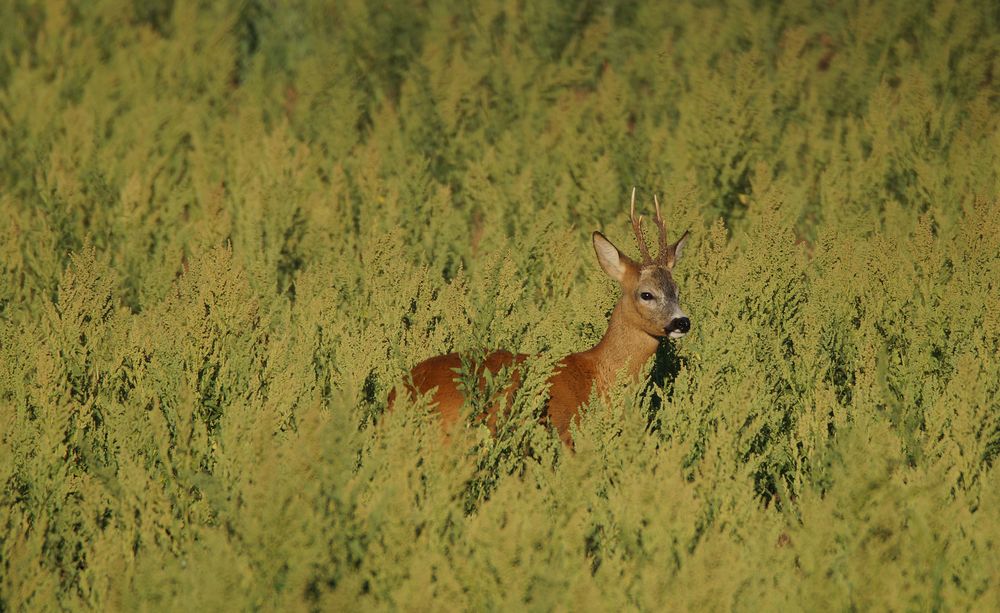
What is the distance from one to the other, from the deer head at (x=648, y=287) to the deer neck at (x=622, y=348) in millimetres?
35

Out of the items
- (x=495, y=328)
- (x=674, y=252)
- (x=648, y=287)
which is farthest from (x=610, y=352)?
(x=674, y=252)

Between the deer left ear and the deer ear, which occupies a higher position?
the deer left ear

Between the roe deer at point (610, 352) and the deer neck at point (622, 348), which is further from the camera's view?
the deer neck at point (622, 348)

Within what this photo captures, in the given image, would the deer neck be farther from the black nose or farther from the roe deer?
the black nose

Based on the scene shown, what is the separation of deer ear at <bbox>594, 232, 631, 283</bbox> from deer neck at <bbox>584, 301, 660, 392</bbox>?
36 cm

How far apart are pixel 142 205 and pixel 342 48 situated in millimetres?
5679

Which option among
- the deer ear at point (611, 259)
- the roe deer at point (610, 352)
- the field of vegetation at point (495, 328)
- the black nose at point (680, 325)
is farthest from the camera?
the deer ear at point (611, 259)

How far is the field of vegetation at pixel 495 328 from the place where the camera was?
374 cm

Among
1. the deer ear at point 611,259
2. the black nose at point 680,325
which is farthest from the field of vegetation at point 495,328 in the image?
the deer ear at point 611,259

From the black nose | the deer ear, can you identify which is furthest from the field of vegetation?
the deer ear

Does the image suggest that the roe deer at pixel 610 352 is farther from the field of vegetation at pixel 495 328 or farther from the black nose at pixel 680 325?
the field of vegetation at pixel 495 328

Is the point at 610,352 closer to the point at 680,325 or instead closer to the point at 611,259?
the point at 680,325

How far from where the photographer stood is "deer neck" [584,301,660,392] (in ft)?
19.5

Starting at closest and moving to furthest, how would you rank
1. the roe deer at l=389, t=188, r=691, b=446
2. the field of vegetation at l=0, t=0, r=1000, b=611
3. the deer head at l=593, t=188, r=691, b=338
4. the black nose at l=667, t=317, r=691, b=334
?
1. the field of vegetation at l=0, t=0, r=1000, b=611
2. the roe deer at l=389, t=188, r=691, b=446
3. the black nose at l=667, t=317, r=691, b=334
4. the deer head at l=593, t=188, r=691, b=338
